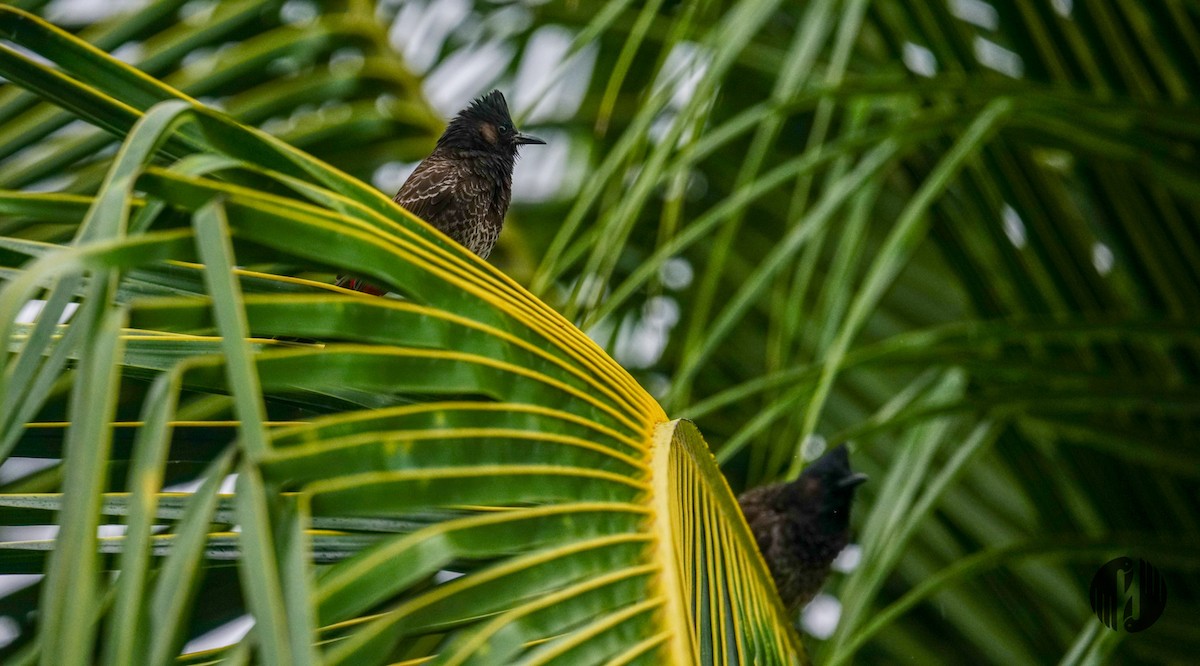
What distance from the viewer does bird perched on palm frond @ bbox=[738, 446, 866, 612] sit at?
3.21 meters

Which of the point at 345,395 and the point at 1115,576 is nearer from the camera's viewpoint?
the point at 345,395

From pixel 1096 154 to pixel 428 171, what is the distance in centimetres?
133

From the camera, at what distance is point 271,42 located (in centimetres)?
255

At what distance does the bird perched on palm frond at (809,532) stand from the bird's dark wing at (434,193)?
121cm

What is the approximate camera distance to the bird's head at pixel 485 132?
2604mm

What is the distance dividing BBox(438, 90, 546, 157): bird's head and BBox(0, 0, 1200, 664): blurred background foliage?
0.81ft

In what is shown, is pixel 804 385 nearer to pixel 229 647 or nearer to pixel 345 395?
pixel 345 395

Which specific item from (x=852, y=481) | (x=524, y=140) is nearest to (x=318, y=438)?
(x=524, y=140)

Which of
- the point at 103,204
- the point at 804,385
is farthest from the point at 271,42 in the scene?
the point at 103,204

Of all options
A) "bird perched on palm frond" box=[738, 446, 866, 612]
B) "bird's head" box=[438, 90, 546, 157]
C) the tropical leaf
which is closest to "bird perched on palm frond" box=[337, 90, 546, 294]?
"bird's head" box=[438, 90, 546, 157]

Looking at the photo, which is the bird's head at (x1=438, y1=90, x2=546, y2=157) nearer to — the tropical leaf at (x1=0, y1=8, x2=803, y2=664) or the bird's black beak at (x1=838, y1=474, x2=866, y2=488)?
the bird's black beak at (x1=838, y1=474, x2=866, y2=488)

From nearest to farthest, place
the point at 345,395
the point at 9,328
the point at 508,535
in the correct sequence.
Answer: the point at 9,328 < the point at 508,535 < the point at 345,395

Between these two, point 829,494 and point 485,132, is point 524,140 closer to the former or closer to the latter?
point 485,132

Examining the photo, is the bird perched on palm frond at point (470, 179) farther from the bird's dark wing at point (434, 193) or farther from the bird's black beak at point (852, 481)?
the bird's black beak at point (852, 481)
